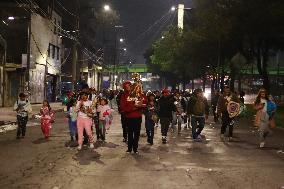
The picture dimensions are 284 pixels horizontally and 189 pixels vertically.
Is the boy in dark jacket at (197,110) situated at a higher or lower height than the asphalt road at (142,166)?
higher

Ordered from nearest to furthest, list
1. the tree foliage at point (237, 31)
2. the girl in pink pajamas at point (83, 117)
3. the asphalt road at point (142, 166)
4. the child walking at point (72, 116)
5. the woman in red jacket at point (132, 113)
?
1. the asphalt road at point (142, 166)
2. the woman in red jacket at point (132, 113)
3. the girl in pink pajamas at point (83, 117)
4. the child walking at point (72, 116)
5. the tree foliage at point (237, 31)

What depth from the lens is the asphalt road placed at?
897cm

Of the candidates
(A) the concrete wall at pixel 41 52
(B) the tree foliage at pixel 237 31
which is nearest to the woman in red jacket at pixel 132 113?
(B) the tree foliage at pixel 237 31

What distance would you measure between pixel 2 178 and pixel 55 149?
15.2 feet

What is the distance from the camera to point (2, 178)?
9.34 m

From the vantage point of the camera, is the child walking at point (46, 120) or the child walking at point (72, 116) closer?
the child walking at point (72, 116)

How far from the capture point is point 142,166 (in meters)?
10.9

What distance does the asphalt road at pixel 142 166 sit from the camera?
8969mm

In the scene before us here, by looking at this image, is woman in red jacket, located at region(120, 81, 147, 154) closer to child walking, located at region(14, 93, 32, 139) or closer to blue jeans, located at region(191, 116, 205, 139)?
blue jeans, located at region(191, 116, 205, 139)

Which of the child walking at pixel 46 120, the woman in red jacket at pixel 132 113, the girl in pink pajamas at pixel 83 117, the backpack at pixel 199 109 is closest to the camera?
the woman in red jacket at pixel 132 113

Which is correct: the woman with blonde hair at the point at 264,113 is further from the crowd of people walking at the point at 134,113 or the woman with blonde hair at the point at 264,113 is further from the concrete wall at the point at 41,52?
the concrete wall at the point at 41,52

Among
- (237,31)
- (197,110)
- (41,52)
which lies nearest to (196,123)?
(197,110)

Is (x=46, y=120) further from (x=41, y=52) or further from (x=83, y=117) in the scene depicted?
(x=41, y=52)

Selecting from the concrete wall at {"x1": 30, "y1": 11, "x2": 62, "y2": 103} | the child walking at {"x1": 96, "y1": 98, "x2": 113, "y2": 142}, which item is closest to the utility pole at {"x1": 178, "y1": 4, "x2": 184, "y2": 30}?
the concrete wall at {"x1": 30, "y1": 11, "x2": 62, "y2": 103}
